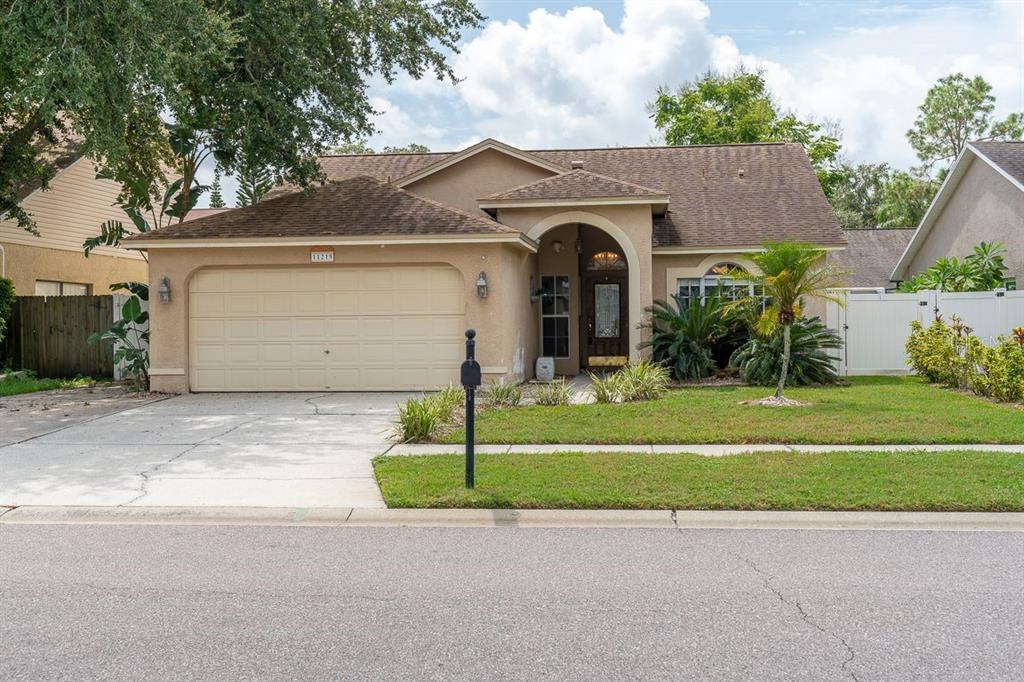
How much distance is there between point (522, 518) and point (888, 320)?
1508cm

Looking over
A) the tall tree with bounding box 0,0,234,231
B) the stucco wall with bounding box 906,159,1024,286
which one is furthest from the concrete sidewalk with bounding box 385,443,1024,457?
the stucco wall with bounding box 906,159,1024,286

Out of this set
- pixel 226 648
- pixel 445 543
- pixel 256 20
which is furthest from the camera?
pixel 256 20

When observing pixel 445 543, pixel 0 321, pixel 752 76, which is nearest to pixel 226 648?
pixel 445 543

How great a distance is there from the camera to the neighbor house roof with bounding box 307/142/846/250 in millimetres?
20016

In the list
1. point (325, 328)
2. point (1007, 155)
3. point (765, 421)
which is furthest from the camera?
point (1007, 155)

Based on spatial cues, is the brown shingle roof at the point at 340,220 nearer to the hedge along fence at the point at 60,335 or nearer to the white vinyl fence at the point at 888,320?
the hedge along fence at the point at 60,335

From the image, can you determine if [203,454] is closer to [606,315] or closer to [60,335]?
[60,335]

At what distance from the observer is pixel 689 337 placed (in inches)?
714

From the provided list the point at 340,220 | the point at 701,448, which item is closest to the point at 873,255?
the point at 340,220

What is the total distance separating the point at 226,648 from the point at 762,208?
61.7 feet

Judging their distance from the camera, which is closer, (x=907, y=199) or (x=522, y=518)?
(x=522, y=518)

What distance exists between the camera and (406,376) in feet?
55.1

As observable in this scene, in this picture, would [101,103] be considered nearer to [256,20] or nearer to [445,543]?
[256,20]

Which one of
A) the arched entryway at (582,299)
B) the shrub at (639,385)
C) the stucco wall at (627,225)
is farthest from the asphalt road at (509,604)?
the arched entryway at (582,299)
